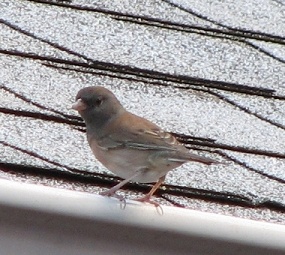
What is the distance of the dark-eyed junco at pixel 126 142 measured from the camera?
3625 mm

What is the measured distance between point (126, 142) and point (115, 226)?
54.4 inches

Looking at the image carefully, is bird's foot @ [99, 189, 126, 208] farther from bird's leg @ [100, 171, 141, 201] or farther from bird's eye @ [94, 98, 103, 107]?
bird's eye @ [94, 98, 103, 107]

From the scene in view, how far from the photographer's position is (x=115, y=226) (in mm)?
2729

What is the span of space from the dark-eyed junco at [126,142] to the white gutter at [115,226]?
0.52 meters

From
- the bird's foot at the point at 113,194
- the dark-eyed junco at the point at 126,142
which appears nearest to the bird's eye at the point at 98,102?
the dark-eyed junco at the point at 126,142

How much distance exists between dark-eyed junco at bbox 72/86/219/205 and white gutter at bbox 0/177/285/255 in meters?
0.52

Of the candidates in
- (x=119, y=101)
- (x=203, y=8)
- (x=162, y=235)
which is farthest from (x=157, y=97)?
(x=162, y=235)

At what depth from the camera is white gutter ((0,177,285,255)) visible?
104 inches

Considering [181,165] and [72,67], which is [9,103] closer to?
[72,67]

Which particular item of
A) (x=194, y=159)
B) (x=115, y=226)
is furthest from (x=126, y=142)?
(x=115, y=226)

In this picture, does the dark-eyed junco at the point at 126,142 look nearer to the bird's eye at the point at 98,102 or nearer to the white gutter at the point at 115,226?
the bird's eye at the point at 98,102

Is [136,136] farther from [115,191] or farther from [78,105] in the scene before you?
[115,191]

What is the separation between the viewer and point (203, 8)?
14.3 ft

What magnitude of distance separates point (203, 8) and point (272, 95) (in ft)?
2.08
